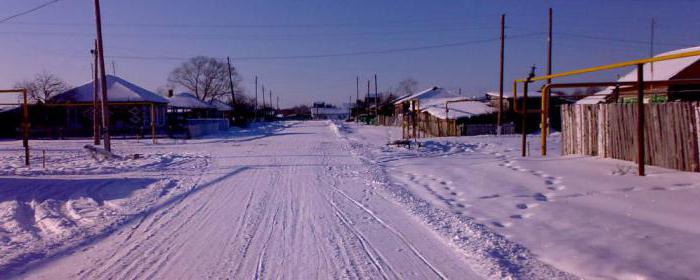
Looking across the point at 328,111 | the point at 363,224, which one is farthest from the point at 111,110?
the point at 328,111

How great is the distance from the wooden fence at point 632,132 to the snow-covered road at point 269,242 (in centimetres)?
→ 583

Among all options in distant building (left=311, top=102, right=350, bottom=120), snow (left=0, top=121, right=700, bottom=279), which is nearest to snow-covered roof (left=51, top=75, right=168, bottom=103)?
snow (left=0, top=121, right=700, bottom=279)

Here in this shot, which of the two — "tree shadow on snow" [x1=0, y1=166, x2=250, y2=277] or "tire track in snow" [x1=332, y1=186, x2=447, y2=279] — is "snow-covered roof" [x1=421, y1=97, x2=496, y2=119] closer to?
"tire track in snow" [x1=332, y1=186, x2=447, y2=279]

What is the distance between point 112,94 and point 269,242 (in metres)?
40.4

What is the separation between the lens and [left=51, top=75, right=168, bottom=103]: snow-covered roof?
137 feet

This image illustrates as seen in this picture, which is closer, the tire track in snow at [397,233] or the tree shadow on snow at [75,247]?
the tire track in snow at [397,233]

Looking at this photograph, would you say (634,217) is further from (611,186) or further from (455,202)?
(455,202)

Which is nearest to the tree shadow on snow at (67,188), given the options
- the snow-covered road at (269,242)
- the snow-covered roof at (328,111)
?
the snow-covered road at (269,242)

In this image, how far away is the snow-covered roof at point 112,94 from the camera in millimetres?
41812

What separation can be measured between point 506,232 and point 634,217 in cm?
181

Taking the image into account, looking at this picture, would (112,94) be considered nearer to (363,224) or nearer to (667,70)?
(667,70)

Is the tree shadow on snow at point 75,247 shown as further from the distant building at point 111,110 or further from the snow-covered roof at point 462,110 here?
the distant building at point 111,110

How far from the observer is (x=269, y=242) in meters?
6.92

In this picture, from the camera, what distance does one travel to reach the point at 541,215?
8016 mm
